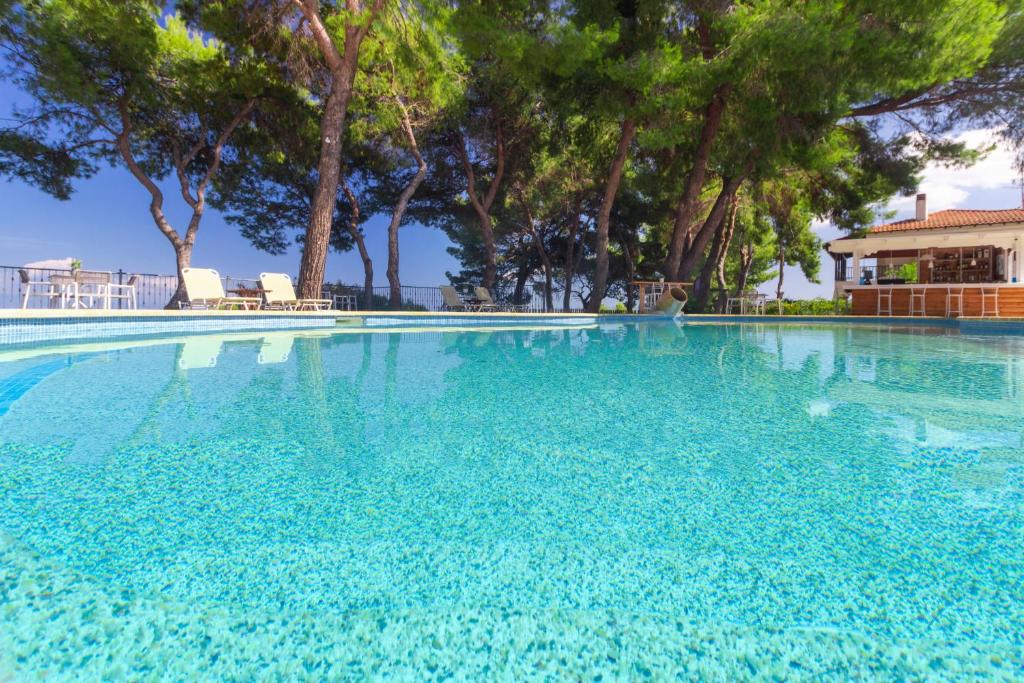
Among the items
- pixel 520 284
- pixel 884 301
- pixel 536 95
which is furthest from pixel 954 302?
pixel 520 284

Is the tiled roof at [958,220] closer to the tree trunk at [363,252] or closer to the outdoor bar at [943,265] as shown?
the outdoor bar at [943,265]

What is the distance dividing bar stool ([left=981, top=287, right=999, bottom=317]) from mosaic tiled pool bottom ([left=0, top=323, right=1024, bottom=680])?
1331 cm

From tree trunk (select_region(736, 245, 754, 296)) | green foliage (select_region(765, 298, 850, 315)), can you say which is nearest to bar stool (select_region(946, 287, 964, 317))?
green foliage (select_region(765, 298, 850, 315))

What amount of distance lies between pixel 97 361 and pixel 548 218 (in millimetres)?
15596

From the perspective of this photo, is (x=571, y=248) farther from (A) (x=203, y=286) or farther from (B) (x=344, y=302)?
(A) (x=203, y=286)

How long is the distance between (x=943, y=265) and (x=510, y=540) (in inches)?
799

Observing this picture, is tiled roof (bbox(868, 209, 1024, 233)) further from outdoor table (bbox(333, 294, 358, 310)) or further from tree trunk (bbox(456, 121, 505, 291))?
outdoor table (bbox(333, 294, 358, 310))

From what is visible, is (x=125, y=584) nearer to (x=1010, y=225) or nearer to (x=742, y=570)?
(x=742, y=570)

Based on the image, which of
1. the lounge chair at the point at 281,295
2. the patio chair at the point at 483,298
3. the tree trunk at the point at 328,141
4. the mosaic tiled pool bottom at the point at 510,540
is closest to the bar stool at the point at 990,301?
the patio chair at the point at 483,298

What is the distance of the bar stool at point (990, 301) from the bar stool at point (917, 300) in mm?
1135

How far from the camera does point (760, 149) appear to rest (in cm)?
1205

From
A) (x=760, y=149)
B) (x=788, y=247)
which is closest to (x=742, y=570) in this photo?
(x=760, y=149)

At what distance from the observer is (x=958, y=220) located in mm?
15680

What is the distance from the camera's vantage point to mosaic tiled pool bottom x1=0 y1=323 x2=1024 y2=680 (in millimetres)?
917
